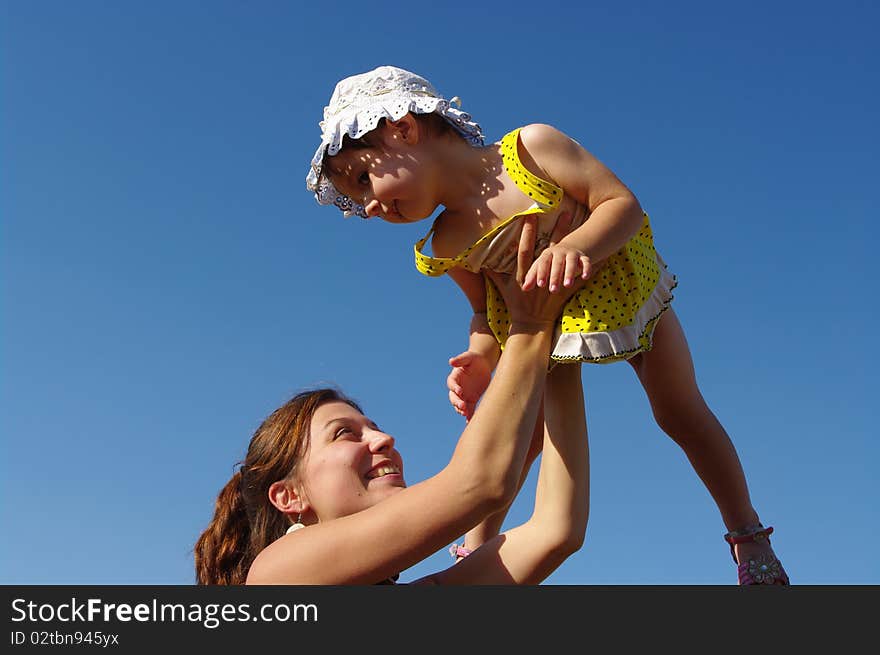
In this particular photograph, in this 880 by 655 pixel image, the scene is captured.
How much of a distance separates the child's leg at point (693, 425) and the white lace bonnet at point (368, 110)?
1.26 m

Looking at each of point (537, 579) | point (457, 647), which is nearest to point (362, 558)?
point (457, 647)

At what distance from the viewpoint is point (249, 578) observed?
3148 mm

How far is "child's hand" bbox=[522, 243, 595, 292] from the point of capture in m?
3.23

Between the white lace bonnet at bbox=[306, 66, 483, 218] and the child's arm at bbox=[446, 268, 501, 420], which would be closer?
the white lace bonnet at bbox=[306, 66, 483, 218]

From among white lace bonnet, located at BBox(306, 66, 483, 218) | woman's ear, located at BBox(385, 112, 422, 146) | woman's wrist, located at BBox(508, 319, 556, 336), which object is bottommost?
woman's wrist, located at BBox(508, 319, 556, 336)

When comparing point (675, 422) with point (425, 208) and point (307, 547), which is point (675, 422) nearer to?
point (425, 208)

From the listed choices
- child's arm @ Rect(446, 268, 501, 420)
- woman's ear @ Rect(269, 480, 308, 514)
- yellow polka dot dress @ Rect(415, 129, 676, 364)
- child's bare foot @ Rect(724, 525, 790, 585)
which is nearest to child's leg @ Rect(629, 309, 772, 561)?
child's bare foot @ Rect(724, 525, 790, 585)

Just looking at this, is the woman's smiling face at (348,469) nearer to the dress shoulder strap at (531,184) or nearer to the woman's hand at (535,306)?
the woman's hand at (535,306)

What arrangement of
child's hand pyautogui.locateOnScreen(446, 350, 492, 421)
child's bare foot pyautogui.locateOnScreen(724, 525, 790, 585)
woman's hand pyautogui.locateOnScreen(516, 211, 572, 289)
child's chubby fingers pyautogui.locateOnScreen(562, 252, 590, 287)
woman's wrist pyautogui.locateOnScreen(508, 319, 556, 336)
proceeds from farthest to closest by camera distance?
1. child's bare foot pyautogui.locateOnScreen(724, 525, 790, 585)
2. child's hand pyautogui.locateOnScreen(446, 350, 492, 421)
3. woman's hand pyautogui.locateOnScreen(516, 211, 572, 289)
4. woman's wrist pyautogui.locateOnScreen(508, 319, 556, 336)
5. child's chubby fingers pyautogui.locateOnScreen(562, 252, 590, 287)

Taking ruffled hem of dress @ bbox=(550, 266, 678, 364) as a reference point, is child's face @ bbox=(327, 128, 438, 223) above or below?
above

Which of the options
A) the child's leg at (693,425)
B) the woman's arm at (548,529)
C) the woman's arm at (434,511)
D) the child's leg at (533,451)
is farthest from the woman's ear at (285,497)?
the child's leg at (693,425)

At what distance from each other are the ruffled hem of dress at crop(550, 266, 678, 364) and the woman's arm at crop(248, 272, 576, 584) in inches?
20.0

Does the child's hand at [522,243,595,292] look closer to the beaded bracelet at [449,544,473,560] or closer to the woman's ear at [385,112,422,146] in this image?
the woman's ear at [385,112,422,146]

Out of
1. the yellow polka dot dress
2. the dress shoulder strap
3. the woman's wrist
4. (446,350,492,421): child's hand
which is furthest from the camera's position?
(446,350,492,421): child's hand
